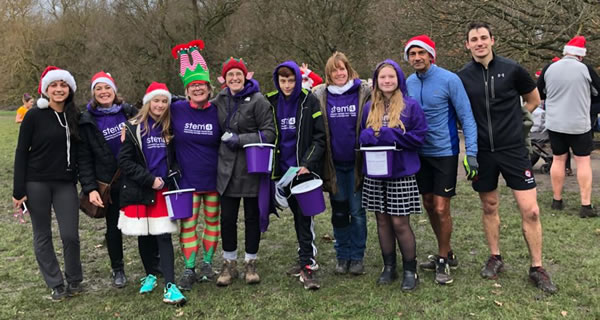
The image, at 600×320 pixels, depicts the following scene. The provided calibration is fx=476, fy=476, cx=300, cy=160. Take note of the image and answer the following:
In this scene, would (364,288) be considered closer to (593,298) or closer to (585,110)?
(593,298)

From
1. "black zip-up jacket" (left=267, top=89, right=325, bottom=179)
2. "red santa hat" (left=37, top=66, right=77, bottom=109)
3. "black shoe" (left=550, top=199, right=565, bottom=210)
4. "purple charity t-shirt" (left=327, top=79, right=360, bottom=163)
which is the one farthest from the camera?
"black shoe" (left=550, top=199, right=565, bottom=210)

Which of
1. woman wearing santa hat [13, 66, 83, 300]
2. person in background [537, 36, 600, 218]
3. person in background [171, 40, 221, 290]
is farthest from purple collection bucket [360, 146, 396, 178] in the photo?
person in background [537, 36, 600, 218]

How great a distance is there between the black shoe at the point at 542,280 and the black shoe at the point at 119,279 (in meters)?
3.66

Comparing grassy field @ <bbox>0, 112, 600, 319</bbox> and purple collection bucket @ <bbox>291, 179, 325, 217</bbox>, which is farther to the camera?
purple collection bucket @ <bbox>291, 179, 325, 217</bbox>

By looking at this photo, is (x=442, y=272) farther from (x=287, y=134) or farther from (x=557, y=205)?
(x=557, y=205)

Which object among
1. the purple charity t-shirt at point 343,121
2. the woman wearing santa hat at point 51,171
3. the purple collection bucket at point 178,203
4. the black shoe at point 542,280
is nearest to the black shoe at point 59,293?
the woman wearing santa hat at point 51,171

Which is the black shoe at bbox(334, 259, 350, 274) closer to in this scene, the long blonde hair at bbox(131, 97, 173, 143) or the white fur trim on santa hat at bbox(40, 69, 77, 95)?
the long blonde hair at bbox(131, 97, 173, 143)

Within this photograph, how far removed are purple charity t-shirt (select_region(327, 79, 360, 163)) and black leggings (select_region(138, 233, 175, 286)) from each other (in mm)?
1678

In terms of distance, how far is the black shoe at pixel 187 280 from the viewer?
4250 millimetres

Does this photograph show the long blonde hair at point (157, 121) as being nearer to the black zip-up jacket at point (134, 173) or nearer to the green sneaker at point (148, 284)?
the black zip-up jacket at point (134, 173)

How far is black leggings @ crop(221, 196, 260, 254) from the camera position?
4303 mm

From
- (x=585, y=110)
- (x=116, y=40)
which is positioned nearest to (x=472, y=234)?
(x=585, y=110)

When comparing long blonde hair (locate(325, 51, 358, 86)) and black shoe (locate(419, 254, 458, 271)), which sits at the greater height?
long blonde hair (locate(325, 51, 358, 86))

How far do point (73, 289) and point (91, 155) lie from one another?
4.01 ft
